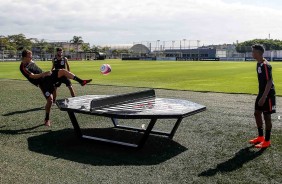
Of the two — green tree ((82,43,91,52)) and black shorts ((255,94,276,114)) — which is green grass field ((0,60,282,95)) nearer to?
black shorts ((255,94,276,114))

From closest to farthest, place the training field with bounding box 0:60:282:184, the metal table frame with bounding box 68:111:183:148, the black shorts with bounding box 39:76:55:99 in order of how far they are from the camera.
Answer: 1. the training field with bounding box 0:60:282:184
2. the metal table frame with bounding box 68:111:183:148
3. the black shorts with bounding box 39:76:55:99

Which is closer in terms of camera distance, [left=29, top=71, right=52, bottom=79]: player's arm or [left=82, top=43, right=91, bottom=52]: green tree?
[left=29, top=71, right=52, bottom=79]: player's arm

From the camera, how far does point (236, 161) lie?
6.22m

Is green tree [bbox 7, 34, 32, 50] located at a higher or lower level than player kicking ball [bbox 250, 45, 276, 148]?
higher

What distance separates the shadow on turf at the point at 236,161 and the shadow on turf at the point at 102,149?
945 mm

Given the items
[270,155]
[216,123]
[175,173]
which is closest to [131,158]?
[175,173]

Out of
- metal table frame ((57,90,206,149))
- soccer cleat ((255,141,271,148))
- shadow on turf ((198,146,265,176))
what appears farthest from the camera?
soccer cleat ((255,141,271,148))

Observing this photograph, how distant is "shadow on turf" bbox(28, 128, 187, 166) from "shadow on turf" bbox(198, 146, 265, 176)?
95 centimetres

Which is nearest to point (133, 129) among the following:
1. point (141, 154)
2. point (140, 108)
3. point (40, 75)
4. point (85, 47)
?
point (140, 108)

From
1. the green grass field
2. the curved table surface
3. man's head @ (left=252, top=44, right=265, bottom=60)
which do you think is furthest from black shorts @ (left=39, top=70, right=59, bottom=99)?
the green grass field

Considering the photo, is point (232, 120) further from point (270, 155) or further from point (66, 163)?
point (66, 163)

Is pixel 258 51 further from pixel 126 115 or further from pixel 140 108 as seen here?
pixel 126 115

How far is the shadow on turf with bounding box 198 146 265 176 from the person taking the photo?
18.8 ft

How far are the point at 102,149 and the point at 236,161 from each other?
2.53 metres
